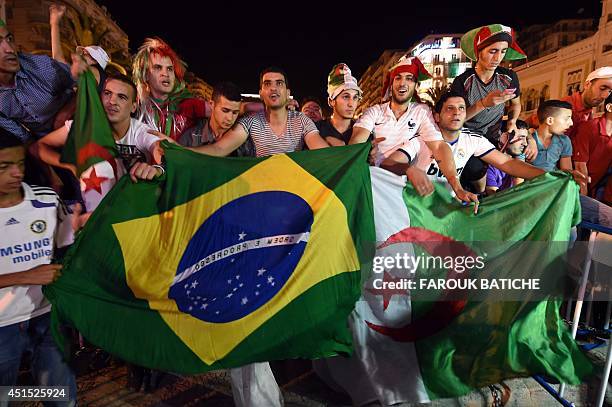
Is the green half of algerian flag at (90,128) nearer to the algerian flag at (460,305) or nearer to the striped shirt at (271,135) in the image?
the striped shirt at (271,135)

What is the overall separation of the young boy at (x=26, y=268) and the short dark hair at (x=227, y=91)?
2124mm

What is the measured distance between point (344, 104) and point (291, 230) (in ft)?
7.61

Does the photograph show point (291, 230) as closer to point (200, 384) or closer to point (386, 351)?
point (386, 351)

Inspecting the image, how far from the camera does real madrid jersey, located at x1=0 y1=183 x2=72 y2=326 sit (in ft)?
7.79

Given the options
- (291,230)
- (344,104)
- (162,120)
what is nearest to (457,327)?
(291,230)

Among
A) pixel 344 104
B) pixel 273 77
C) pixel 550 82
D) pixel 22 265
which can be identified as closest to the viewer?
pixel 22 265

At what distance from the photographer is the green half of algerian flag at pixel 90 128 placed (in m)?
3.09

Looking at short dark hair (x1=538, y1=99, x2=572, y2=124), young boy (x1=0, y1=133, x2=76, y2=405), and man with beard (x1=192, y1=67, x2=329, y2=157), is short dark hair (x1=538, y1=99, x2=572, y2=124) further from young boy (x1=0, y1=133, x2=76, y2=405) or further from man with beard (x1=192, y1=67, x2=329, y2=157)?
young boy (x1=0, y1=133, x2=76, y2=405)

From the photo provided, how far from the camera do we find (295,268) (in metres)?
2.84

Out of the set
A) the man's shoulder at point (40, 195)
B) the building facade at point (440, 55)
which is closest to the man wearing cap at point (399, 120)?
the man's shoulder at point (40, 195)

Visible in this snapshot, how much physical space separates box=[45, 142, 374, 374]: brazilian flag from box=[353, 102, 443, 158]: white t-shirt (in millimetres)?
1226

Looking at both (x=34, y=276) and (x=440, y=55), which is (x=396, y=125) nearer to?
(x=34, y=276)

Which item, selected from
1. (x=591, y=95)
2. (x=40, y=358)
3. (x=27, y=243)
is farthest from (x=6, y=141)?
(x=591, y=95)

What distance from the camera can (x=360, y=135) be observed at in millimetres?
4281
